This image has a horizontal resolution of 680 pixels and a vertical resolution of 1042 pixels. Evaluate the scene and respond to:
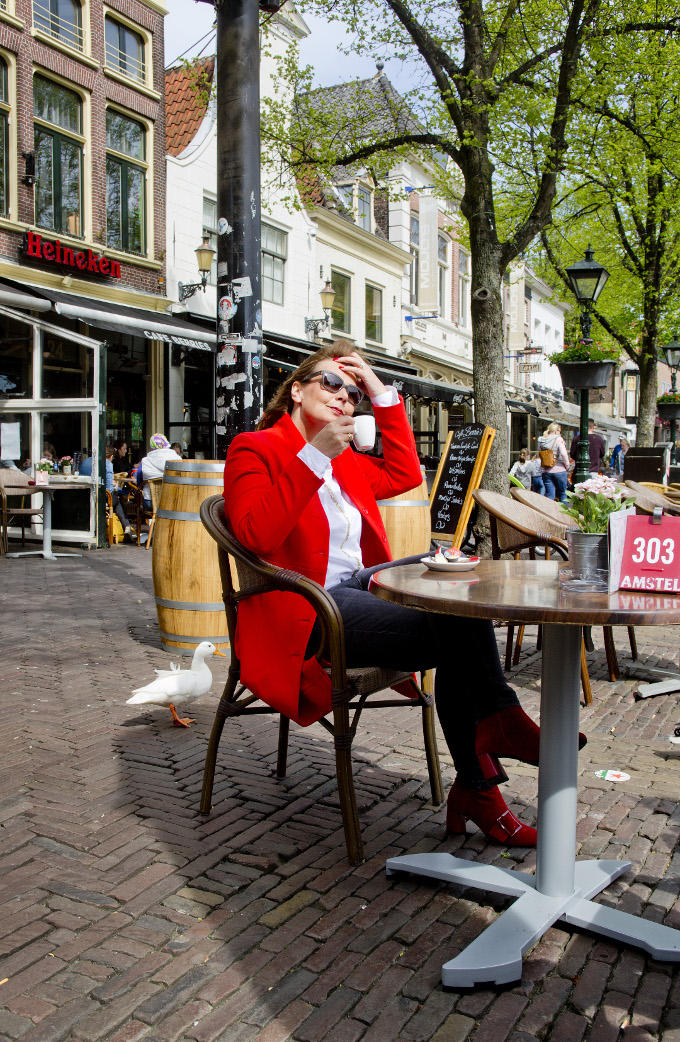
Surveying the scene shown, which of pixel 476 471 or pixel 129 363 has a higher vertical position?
pixel 129 363

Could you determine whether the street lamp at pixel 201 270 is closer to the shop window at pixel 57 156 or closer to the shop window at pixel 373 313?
the shop window at pixel 57 156

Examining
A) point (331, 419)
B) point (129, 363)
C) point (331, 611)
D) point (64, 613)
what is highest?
point (129, 363)

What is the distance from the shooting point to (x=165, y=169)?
1480cm

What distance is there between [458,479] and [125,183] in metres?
10.5

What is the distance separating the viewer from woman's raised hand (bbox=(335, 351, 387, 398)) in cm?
273

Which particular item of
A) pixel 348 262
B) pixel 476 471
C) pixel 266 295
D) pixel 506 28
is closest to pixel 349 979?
pixel 476 471

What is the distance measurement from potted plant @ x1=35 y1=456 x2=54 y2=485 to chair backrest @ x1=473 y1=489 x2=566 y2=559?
6.22 m

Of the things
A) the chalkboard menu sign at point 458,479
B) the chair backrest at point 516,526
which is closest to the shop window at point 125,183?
the chalkboard menu sign at point 458,479

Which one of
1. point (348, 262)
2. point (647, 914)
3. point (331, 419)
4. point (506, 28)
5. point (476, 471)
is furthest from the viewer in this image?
point (348, 262)

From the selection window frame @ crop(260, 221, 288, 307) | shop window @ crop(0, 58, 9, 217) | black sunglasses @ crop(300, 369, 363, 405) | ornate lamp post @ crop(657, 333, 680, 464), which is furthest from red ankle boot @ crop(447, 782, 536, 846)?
ornate lamp post @ crop(657, 333, 680, 464)

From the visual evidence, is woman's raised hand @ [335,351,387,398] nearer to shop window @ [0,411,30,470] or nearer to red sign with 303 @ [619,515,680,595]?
red sign with 303 @ [619,515,680,595]

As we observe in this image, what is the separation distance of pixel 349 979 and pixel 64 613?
15.7 feet

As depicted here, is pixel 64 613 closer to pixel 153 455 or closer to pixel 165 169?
pixel 153 455

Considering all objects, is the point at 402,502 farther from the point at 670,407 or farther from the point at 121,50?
the point at 670,407
